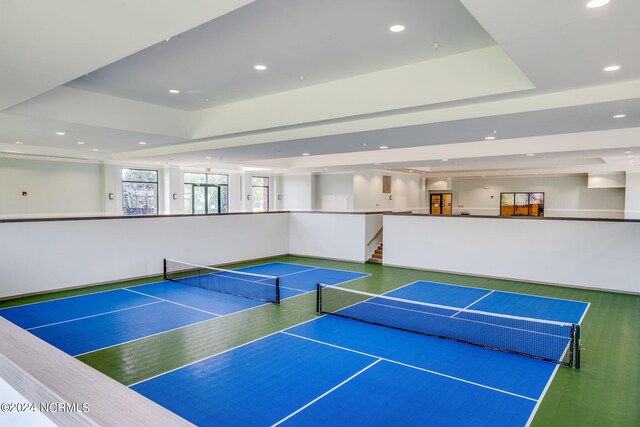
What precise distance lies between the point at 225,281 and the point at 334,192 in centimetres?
979

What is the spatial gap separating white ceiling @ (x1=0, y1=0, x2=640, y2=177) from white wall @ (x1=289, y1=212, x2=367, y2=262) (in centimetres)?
440

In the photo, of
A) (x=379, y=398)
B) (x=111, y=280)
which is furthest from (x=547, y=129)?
(x=111, y=280)

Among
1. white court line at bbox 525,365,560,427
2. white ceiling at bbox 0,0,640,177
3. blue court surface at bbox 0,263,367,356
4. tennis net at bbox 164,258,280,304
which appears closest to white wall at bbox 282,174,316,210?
tennis net at bbox 164,258,280,304

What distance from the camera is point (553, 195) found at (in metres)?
20.8

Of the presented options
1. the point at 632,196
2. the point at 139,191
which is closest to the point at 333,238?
the point at 139,191

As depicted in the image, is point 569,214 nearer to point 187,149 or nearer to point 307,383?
point 187,149

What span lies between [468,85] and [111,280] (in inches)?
383

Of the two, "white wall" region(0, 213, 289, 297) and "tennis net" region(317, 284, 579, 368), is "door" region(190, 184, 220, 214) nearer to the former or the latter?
"white wall" region(0, 213, 289, 297)

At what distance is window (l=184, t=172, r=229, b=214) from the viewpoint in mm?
18156

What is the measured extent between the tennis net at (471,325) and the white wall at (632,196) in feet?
41.8

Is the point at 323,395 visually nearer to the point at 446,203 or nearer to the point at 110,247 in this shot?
the point at 110,247

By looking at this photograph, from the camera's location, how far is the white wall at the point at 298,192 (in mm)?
20672

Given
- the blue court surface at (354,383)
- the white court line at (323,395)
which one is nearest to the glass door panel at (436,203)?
the blue court surface at (354,383)

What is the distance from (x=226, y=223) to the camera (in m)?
13.7
